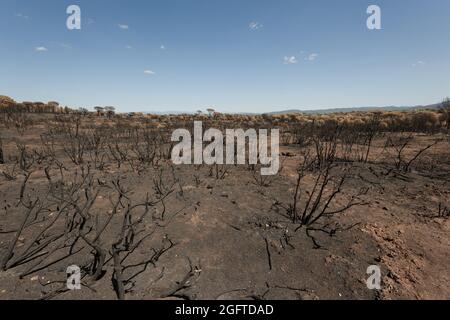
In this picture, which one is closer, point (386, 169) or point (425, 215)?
point (425, 215)

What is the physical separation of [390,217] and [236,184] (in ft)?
8.65

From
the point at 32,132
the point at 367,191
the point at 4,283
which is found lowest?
the point at 4,283

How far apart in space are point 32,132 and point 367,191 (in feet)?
46.2

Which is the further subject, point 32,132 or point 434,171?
point 32,132

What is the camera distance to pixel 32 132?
12227mm

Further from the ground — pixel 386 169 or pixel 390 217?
pixel 386 169
